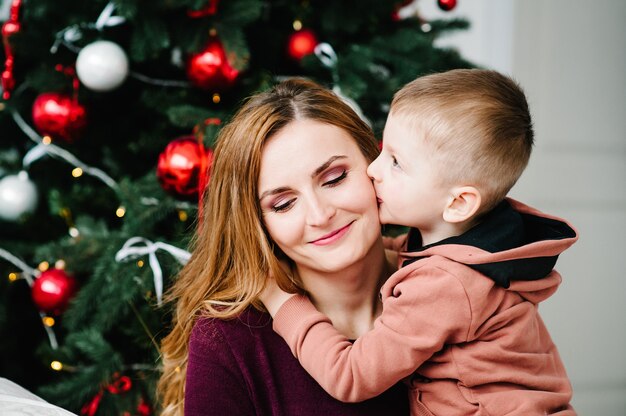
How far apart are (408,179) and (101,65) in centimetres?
107

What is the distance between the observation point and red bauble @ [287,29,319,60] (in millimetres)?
1913

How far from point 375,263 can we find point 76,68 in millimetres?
1108

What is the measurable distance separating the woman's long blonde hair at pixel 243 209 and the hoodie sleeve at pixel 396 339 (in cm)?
22

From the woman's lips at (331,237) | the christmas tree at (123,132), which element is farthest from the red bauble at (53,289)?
the woman's lips at (331,237)

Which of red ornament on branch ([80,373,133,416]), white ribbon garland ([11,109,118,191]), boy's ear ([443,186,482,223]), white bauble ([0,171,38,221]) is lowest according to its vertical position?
red ornament on branch ([80,373,133,416])

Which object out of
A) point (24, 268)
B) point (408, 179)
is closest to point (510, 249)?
point (408, 179)

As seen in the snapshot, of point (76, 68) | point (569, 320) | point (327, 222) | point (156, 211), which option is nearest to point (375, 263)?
point (327, 222)

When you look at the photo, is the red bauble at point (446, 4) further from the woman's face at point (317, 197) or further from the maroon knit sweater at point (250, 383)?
the maroon knit sweater at point (250, 383)

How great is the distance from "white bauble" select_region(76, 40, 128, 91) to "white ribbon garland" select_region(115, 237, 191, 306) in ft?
1.59

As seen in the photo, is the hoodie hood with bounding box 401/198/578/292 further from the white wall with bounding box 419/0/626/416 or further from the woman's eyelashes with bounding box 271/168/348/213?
the white wall with bounding box 419/0/626/416

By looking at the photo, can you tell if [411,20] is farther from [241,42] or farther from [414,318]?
[414,318]

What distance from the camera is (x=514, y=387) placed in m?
1.10

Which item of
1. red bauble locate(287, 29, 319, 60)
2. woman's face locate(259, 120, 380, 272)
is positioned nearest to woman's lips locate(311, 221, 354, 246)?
woman's face locate(259, 120, 380, 272)

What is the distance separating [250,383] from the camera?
125 cm
